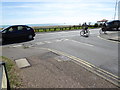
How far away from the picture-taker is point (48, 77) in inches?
151

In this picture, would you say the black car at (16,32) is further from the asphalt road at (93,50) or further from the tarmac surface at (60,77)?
the tarmac surface at (60,77)

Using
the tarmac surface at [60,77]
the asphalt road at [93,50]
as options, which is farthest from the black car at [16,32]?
the tarmac surface at [60,77]

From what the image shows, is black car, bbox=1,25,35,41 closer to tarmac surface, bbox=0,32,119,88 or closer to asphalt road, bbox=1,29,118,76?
asphalt road, bbox=1,29,118,76

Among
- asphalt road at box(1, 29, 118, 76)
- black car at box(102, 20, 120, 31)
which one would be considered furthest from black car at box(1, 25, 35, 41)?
black car at box(102, 20, 120, 31)

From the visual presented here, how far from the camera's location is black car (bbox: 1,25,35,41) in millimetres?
11383

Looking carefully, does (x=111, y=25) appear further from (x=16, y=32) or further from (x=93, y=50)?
(x=16, y=32)

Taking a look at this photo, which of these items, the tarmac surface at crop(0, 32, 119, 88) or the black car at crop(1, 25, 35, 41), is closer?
the tarmac surface at crop(0, 32, 119, 88)

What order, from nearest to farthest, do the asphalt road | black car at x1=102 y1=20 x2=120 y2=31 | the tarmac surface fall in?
the tarmac surface → the asphalt road → black car at x1=102 y1=20 x2=120 y2=31

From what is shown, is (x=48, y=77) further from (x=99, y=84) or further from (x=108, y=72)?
(x=108, y=72)

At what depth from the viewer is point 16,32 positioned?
12062mm

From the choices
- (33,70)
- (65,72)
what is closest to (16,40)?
(33,70)

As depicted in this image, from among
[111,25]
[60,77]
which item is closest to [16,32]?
[60,77]

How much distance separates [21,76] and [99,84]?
2.79 m

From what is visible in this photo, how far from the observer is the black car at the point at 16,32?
11.4m
